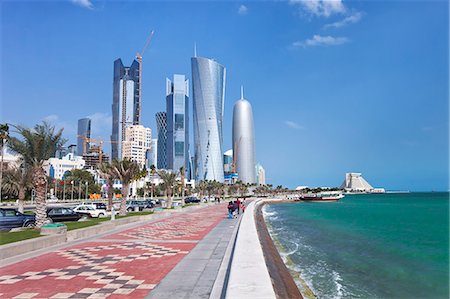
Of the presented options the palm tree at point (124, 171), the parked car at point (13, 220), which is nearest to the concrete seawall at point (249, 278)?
the parked car at point (13, 220)

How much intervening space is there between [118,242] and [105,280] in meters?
6.75

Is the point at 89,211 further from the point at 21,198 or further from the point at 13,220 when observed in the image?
the point at 13,220

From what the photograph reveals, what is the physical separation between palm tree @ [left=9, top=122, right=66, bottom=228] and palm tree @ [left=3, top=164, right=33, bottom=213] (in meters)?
14.0

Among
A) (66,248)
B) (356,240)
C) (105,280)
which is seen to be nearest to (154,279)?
(105,280)

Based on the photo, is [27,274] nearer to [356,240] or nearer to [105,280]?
[105,280]

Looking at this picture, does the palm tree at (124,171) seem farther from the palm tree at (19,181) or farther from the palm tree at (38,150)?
the palm tree at (38,150)

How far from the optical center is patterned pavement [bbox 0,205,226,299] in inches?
293

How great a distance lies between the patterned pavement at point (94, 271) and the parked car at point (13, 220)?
7.07m

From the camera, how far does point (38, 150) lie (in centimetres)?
1736

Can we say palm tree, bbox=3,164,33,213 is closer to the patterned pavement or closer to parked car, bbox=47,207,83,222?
parked car, bbox=47,207,83,222

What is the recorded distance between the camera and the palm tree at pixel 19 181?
31552 mm

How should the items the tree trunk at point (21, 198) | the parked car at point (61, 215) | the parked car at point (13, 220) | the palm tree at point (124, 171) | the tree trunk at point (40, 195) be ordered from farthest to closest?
the palm tree at point (124, 171) < the tree trunk at point (21, 198) < the parked car at point (61, 215) < the parked car at point (13, 220) < the tree trunk at point (40, 195)

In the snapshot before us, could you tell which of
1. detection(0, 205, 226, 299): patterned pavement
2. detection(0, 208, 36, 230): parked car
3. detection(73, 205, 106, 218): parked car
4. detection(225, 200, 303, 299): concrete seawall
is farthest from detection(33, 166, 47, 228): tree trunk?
detection(73, 205, 106, 218): parked car

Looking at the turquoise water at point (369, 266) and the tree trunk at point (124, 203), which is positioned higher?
the tree trunk at point (124, 203)
